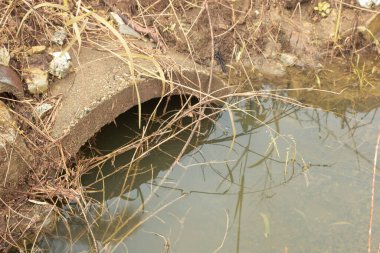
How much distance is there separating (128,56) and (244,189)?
99 cm

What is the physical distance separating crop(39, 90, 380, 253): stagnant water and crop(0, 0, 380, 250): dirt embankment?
26cm

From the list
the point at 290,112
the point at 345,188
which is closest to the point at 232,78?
the point at 290,112

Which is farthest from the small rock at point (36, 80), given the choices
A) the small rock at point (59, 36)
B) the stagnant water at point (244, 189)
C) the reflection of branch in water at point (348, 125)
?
the reflection of branch in water at point (348, 125)

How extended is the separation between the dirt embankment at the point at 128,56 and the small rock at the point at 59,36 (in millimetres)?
19

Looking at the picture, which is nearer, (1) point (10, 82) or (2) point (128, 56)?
(1) point (10, 82)

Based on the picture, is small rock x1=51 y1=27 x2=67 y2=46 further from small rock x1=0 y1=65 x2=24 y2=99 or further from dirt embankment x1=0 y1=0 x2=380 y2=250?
small rock x1=0 y1=65 x2=24 y2=99

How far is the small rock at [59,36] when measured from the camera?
293 cm

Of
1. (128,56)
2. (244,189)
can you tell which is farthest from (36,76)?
(244,189)

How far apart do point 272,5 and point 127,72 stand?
1544 millimetres

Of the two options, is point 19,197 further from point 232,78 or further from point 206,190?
point 232,78

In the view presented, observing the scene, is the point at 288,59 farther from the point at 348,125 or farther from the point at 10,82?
the point at 10,82

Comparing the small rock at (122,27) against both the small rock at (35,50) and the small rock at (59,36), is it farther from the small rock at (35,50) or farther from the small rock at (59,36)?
the small rock at (35,50)

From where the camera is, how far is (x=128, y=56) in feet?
8.65

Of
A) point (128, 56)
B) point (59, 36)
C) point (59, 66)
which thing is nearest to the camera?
point (128, 56)
